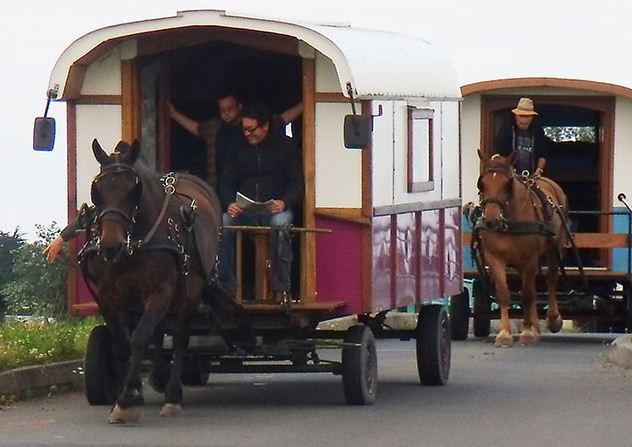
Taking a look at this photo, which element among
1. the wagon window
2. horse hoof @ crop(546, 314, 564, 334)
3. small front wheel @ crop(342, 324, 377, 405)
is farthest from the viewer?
horse hoof @ crop(546, 314, 564, 334)

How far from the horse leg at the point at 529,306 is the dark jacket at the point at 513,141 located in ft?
4.60

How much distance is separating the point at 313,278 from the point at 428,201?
7.78 feet

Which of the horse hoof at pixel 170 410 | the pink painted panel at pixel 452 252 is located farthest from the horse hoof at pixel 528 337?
the horse hoof at pixel 170 410

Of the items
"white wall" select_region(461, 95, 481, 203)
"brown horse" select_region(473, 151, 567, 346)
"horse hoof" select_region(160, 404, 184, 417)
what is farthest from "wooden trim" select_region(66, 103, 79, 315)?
"white wall" select_region(461, 95, 481, 203)

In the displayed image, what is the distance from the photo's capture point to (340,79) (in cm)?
1502

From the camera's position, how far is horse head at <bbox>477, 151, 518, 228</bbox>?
22172 millimetres

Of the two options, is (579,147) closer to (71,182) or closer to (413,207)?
(413,207)

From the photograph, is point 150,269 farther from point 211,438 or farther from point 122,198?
point 211,438

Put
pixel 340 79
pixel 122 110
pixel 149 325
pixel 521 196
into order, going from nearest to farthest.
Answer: pixel 149 325 < pixel 340 79 < pixel 122 110 < pixel 521 196

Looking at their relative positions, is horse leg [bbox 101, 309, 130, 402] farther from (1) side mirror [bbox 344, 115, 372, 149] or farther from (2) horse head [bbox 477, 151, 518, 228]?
(2) horse head [bbox 477, 151, 518, 228]

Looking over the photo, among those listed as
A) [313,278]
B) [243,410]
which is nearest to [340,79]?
[313,278]

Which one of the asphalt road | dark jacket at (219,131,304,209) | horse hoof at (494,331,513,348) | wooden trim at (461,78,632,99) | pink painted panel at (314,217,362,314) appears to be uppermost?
wooden trim at (461,78,632,99)

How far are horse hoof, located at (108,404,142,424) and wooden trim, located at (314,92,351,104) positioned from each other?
2914 millimetres

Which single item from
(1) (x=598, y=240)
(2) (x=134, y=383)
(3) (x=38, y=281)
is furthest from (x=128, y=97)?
(1) (x=598, y=240)
